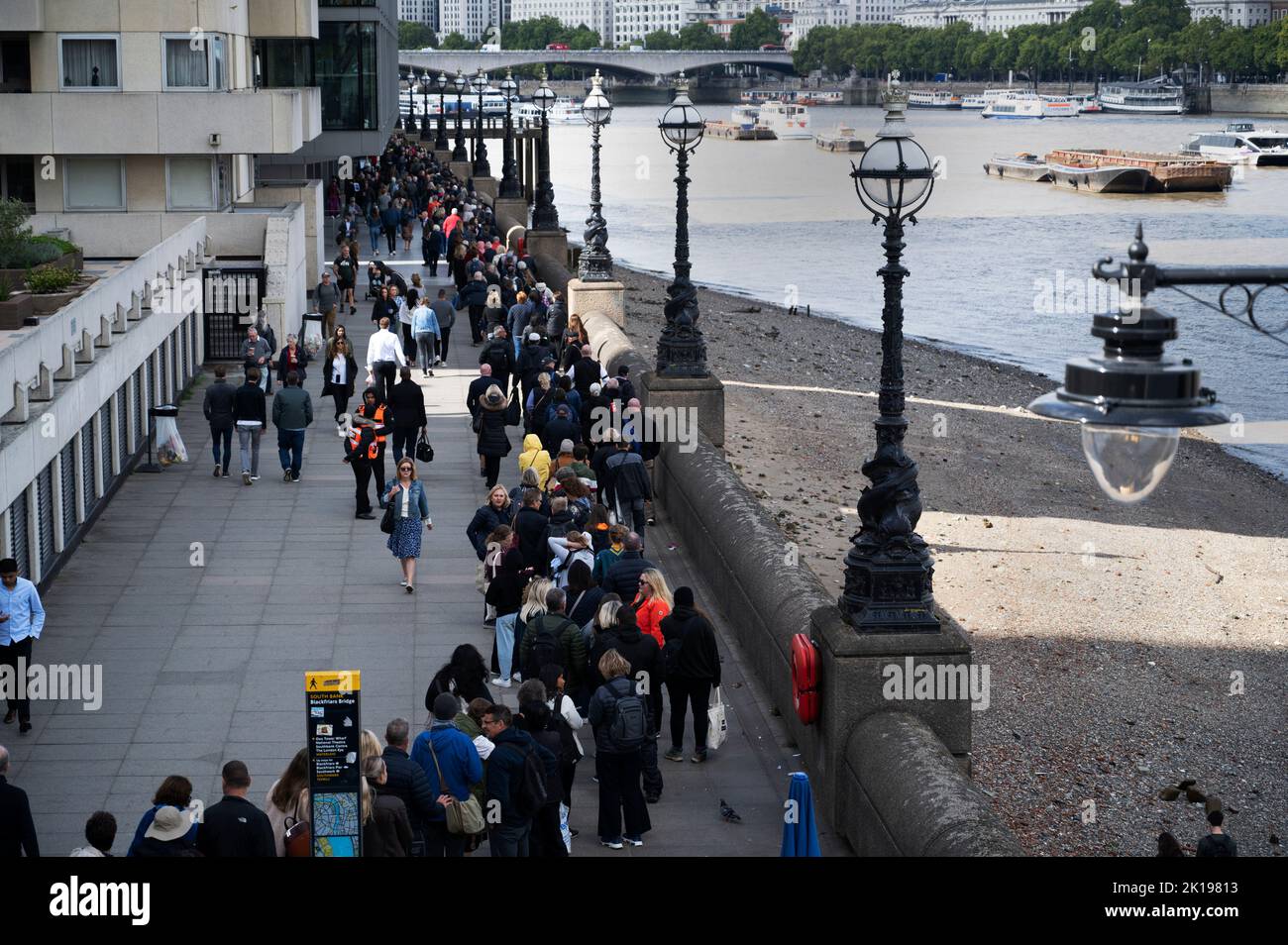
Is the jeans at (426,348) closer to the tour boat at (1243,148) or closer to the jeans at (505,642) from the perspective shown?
the jeans at (505,642)

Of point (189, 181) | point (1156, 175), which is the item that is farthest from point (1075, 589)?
point (1156, 175)

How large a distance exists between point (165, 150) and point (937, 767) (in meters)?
24.9

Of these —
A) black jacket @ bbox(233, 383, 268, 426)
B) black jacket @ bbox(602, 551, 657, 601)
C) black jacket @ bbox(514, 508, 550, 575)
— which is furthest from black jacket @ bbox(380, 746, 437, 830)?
black jacket @ bbox(233, 383, 268, 426)

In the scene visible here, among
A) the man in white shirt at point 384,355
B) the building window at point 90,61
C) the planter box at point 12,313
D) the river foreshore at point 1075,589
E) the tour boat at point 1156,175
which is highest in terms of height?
the building window at point 90,61

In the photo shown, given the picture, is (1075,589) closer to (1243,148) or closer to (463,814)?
(463,814)

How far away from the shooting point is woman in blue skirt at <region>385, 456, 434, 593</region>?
663 inches

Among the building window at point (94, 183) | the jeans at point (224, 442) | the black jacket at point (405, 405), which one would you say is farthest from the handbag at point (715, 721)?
the building window at point (94, 183)

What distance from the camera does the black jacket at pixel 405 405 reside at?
21.3 m

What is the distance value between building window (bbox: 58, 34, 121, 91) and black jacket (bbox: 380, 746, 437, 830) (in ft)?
80.0

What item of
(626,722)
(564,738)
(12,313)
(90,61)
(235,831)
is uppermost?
(90,61)

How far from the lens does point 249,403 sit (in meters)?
21.2

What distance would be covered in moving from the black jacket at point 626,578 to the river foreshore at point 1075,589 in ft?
13.8

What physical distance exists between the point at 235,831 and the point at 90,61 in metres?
25.2
